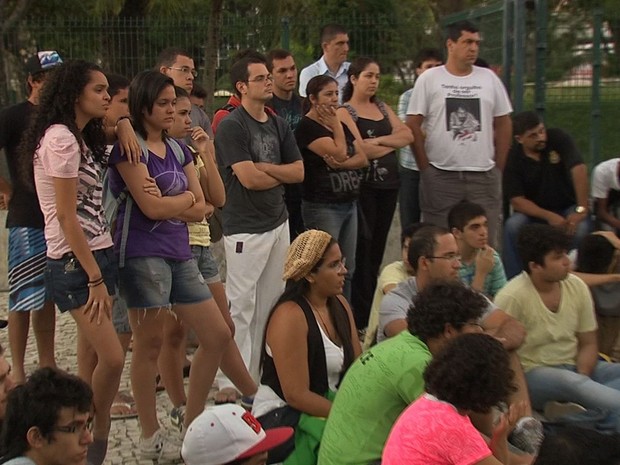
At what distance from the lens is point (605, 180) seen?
309 inches

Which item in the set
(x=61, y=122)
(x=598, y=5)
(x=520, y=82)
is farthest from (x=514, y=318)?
(x=598, y=5)

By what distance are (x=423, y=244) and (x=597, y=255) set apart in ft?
5.22

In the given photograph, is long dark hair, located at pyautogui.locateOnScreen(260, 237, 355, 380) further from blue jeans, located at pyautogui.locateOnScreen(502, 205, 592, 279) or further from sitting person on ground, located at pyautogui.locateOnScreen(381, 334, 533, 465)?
blue jeans, located at pyautogui.locateOnScreen(502, 205, 592, 279)

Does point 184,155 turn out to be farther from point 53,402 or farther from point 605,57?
point 605,57

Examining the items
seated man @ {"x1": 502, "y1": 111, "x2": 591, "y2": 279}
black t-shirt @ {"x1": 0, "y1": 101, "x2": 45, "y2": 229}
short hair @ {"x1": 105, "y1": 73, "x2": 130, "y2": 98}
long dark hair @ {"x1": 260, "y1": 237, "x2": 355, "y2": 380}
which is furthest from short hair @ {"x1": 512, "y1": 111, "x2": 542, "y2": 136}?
black t-shirt @ {"x1": 0, "y1": 101, "x2": 45, "y2": 229}

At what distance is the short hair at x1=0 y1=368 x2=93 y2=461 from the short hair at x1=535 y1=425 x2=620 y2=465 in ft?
5.16

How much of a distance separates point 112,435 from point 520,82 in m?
4.45

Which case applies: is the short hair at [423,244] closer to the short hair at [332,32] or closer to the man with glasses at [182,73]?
the man with glasses at [182,73]

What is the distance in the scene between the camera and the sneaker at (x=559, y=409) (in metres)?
5.62

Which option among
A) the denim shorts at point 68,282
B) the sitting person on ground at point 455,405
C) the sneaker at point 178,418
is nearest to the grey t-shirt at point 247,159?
the sneaker at point 178,418

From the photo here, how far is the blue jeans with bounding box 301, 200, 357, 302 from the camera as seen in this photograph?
7.41 metres

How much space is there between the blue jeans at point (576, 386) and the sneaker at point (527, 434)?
848 mm

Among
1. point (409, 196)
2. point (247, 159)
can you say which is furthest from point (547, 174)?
point (247, 159)

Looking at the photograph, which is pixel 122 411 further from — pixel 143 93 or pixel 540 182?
pixel 540 182
